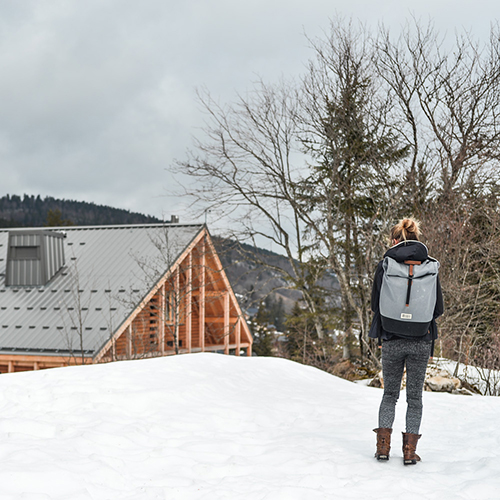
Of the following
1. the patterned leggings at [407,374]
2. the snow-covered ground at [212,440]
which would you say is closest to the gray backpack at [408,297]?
the patterned leggings at [407,374]

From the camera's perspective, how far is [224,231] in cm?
1783

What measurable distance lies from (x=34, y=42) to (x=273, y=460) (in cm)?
2233

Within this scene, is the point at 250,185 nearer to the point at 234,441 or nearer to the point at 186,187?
the point at 186,187

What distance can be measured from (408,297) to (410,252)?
0.37 meters

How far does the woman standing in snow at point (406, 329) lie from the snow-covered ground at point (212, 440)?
1.11ft

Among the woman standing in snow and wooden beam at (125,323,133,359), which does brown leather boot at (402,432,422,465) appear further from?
wooden beam at (125,323,133,359)

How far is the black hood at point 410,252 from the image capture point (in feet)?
14.4

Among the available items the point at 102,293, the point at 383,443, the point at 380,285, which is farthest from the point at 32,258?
the point at 383,443

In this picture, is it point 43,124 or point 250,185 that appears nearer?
point 250,185

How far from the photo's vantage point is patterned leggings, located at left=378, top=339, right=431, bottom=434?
4.36 m

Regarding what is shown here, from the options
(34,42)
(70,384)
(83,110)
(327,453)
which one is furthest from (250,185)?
(83,110)

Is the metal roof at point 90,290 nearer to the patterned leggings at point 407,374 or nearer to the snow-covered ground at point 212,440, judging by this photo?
the snow-covered ground at point 212,440

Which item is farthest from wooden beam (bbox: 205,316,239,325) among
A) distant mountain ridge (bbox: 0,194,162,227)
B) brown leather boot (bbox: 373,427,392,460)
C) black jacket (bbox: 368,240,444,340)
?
distant mountain ridge (bbox: 0,194,162,227)

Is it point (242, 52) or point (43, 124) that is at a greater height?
point (43, 124)
